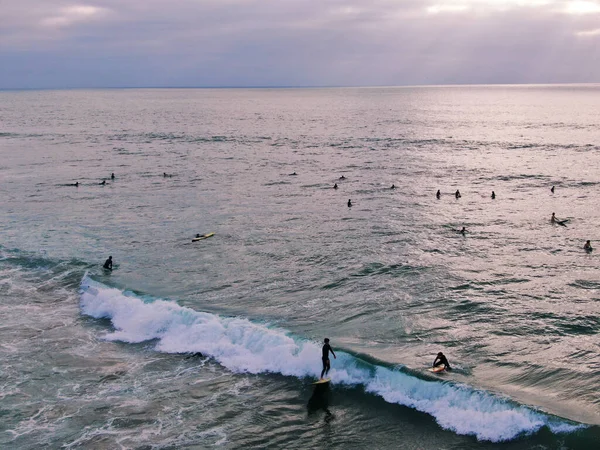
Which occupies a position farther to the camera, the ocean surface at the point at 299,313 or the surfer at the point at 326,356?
the surfer at the point at 326,356

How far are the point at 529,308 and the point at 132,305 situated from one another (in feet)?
72.3

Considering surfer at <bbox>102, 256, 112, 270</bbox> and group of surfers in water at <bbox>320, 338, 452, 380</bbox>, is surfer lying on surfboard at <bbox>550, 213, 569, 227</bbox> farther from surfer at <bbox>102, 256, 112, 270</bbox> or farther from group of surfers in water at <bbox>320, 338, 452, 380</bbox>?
surfer at <bbox>102, 256, 112, 270</bbox>

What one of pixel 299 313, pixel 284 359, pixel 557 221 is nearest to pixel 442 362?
pixel 284 359

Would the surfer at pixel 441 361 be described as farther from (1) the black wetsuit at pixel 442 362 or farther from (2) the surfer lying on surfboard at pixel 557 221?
(2) the surfer lying on surfboard at pixel 557 221

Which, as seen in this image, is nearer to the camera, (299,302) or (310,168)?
(299,302)

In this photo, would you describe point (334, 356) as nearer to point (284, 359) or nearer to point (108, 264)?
point (284, 359)

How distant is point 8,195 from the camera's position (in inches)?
2537

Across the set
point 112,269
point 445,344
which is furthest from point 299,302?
point 112,269

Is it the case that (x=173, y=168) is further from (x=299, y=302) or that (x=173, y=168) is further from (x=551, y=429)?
(x=551, y=429)

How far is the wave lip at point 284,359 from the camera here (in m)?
21.5

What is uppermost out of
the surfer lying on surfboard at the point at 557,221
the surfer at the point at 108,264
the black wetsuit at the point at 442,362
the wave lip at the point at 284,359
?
the surfer lying on surfboard at the point at 557,221

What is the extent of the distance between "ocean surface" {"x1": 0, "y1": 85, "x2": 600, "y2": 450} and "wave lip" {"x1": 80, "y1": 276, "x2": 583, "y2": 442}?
9 centimetres

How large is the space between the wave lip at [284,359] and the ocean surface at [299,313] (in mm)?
89

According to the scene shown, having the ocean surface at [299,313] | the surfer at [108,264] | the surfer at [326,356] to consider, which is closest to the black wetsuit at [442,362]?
the ocean surface at [299,313]
